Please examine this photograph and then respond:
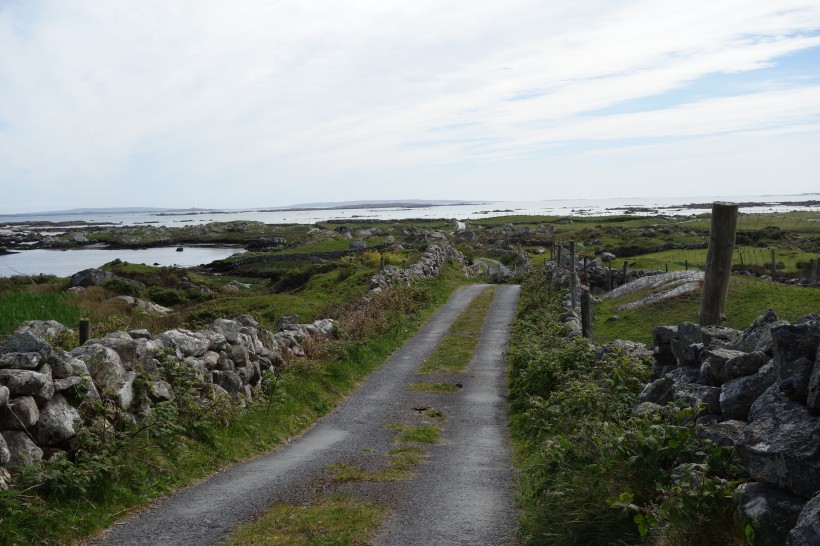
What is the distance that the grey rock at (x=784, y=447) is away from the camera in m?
5.43

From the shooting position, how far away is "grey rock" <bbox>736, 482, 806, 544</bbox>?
5.32m

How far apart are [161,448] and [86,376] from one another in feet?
5.98

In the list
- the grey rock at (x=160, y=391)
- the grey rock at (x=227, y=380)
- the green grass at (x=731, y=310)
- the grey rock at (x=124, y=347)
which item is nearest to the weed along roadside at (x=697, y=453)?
the grey rock at (x=160, y=391)

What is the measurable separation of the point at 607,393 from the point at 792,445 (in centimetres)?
536

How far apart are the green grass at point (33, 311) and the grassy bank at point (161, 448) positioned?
221 inches

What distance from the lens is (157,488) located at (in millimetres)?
10375

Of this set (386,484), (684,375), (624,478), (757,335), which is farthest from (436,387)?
(624,478)

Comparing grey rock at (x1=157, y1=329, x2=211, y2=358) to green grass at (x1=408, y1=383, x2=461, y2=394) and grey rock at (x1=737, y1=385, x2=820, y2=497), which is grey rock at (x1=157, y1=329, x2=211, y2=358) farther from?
grey rock at (x1=737, y1=385, x2=820, y2=497)

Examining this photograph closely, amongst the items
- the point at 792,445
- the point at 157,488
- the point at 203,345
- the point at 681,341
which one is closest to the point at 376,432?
the point at 203,345

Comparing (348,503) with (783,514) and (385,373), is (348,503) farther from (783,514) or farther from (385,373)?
(385,373)

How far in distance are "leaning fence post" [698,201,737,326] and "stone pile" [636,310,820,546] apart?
1858mm

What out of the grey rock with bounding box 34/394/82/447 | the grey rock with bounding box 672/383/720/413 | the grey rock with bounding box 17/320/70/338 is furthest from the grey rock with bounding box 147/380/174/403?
the grey rock with bounding box 672/383/720/413

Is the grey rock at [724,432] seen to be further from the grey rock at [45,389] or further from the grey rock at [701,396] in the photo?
the grey rock at [45,389]

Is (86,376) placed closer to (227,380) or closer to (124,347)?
(124,347)
